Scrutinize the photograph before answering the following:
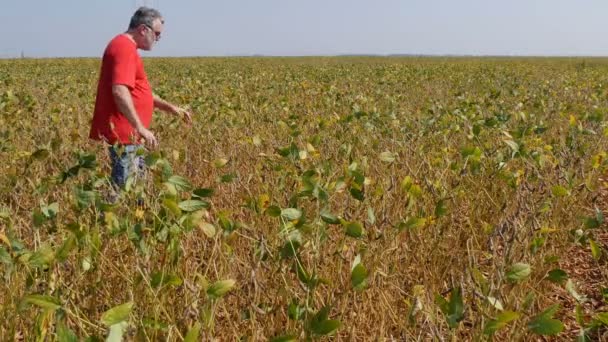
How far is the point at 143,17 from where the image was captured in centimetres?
309

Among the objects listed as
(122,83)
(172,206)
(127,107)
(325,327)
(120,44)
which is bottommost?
(325,327)

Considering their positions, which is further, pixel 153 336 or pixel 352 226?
pixel 153 336

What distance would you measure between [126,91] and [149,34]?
0.38 metres

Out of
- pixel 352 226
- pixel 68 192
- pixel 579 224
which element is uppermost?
pixel 352 226

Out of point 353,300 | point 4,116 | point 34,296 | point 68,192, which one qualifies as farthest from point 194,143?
point 34,296

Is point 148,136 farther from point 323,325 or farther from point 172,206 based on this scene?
point 323,325

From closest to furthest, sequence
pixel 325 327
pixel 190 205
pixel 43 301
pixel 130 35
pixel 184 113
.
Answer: pixel 43 301 < pixel 325 327 < pixel 190 205 < pixel 130 35 < pixel 184 113

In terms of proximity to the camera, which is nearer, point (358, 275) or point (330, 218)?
point (358, 275)

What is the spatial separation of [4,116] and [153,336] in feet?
13.5

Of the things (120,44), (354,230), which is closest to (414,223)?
(354,230)

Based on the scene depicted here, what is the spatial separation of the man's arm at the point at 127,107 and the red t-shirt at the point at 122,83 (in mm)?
35

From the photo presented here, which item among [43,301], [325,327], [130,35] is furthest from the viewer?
[130,35]

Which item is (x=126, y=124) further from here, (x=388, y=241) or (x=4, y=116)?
(x=4, y=116)

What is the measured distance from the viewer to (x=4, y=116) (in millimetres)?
4988
